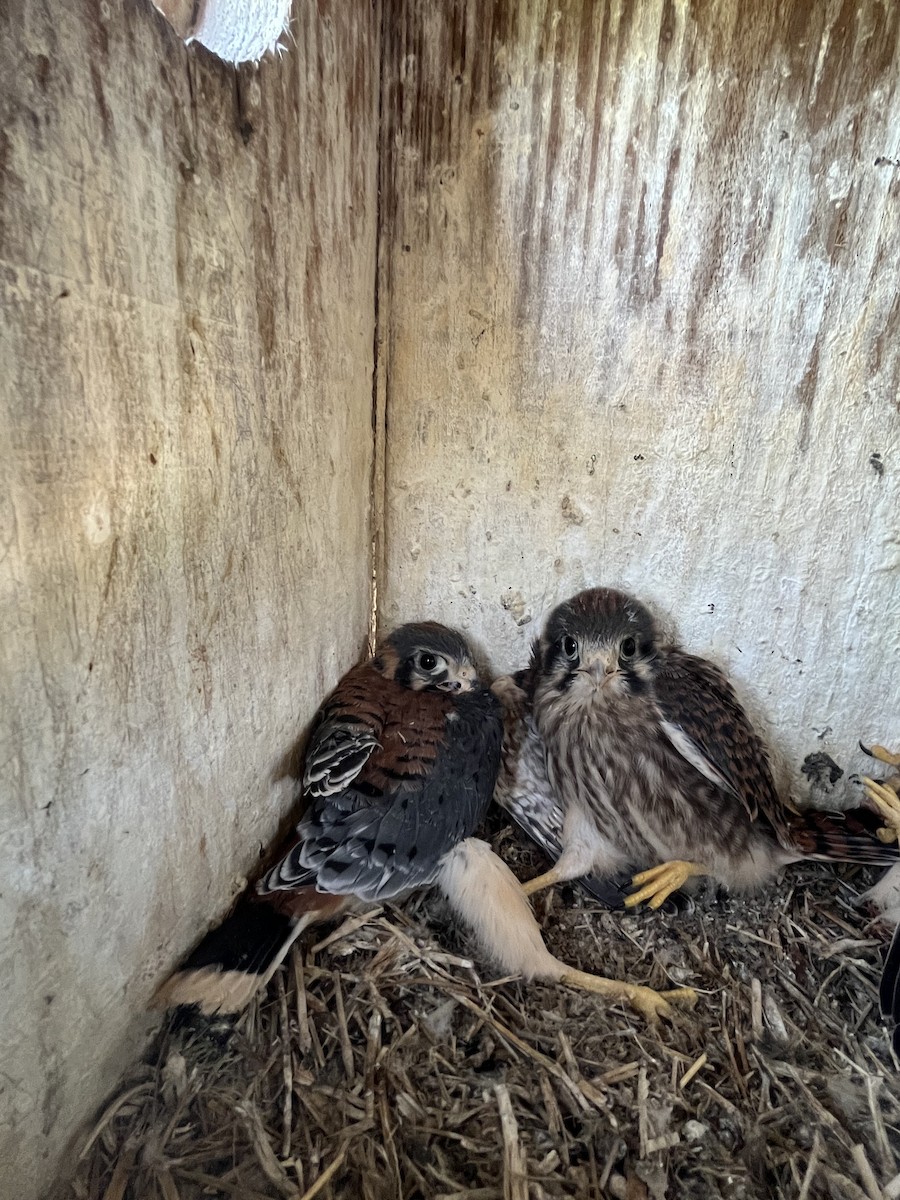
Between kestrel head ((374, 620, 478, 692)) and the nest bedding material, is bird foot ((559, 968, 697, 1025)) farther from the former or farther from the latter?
kestrel head ((374, 620, 478, 692))

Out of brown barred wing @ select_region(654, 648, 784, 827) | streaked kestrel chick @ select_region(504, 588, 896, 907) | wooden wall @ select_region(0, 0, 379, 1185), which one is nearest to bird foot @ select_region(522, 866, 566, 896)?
streaked kestrel chick @ select_region(504, 588, 896, 907)

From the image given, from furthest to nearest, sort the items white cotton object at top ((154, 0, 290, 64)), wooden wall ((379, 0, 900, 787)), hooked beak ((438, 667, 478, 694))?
hooked beak ((438, 667, 478, 694)), wooden wall ((379, 0, 900, 787)), white cotton object at top ((154, 0, 290, 64))

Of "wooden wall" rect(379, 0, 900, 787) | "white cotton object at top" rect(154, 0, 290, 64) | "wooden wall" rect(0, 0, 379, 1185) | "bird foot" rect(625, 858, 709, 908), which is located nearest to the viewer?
"wooden wall" rect(0, 0, 379, 1185)

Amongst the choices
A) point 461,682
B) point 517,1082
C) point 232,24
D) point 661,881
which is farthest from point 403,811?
point 232,24

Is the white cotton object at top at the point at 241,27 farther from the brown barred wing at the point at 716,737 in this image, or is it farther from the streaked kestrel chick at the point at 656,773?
the brown barred wing at the point at 716,737

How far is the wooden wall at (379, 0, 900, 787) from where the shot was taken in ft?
4.31

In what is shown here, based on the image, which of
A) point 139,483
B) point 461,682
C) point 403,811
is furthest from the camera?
point 461,682

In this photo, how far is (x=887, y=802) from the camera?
4.92ft

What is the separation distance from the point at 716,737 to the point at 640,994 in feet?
1.74

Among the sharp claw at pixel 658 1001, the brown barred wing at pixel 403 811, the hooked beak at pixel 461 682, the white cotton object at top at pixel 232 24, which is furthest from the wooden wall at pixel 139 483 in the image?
the sharp claw at pixel 658 1001

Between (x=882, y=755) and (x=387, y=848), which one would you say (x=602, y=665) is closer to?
(x=387, y=848)

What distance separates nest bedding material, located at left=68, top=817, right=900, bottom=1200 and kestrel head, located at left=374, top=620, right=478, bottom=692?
20.3 inches

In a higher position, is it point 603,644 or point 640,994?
point 603,644

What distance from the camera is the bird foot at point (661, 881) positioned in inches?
56.7
